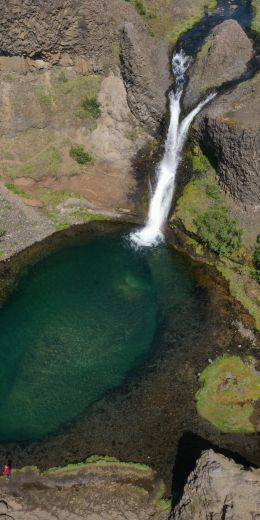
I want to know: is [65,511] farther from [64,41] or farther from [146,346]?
[64,41]

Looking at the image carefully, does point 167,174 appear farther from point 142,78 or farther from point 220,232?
point 142,78

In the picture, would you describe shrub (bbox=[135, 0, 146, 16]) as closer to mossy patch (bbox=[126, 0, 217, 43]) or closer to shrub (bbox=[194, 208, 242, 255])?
mossy patch (bbox=[126, 0, 217, 43])

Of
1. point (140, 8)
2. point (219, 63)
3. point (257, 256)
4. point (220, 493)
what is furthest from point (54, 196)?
point (220, 493)

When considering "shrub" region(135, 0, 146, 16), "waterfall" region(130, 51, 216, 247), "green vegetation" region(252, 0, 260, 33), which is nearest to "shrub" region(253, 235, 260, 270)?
"waterfall" region(130, 51, 216, 247)

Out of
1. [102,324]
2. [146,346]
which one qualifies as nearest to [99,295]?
[102,324]

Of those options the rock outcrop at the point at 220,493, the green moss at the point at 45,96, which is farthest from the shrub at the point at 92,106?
the rock outcrop at the point at 220,493

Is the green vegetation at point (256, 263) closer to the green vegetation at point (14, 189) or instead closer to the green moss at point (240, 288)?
the green moss at point (240, 288)
